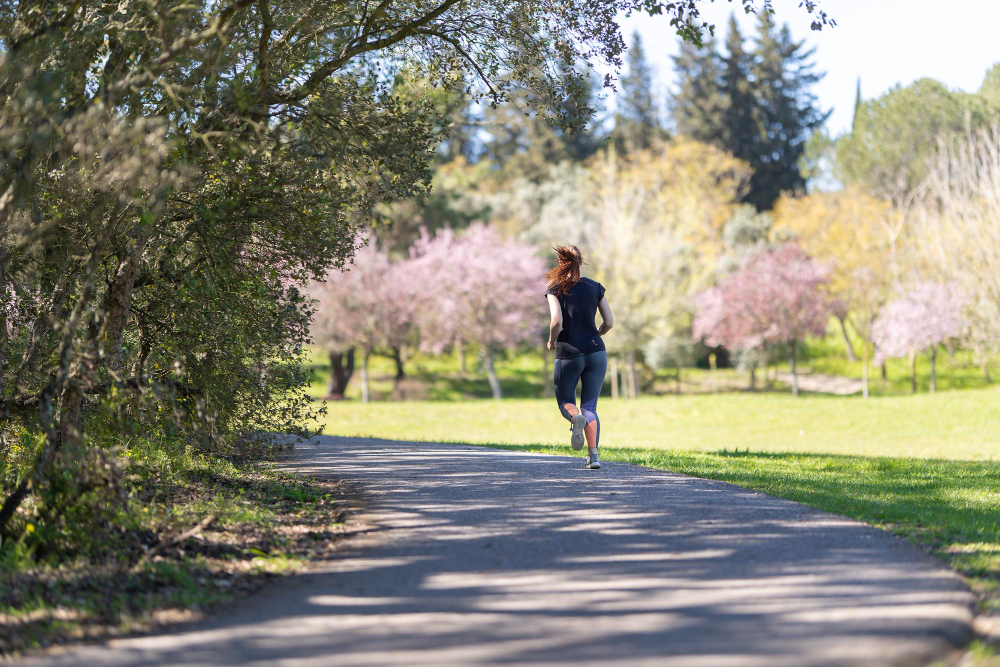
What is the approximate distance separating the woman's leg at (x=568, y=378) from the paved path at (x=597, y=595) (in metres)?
1.51

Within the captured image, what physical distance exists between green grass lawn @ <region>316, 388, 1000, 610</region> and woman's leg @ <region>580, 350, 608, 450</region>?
143 cm

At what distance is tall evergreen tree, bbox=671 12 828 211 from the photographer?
2457 inches

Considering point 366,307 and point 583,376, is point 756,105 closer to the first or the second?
point 366,307

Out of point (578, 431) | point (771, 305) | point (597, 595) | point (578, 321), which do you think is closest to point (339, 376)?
point (771, 305)

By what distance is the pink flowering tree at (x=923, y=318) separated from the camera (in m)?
37.8

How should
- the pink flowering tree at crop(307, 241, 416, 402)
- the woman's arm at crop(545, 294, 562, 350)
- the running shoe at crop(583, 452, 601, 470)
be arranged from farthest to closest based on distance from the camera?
1. the pink flowering tree at crop(307, 241, 416, 402)
2. the running shoe at crop(583, 452, 601, 470)
3. the woman's arm at crop(545, 294, 562, 350)

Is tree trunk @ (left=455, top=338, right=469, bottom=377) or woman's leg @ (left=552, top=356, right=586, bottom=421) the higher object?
tree trunk @ (left=455, top=338, right=469, bottom=377)

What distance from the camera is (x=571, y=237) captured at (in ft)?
155

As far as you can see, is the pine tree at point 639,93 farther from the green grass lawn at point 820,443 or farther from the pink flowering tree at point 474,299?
the green grass lawn at point 820,443

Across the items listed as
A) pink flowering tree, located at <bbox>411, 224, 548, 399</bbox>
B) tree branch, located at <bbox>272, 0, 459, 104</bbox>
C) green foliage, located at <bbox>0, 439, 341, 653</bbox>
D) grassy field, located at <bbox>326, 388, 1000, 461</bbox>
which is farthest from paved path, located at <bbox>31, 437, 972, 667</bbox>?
pink flowering tree, located at <bbox>411, 224, 548, 399</bbox>

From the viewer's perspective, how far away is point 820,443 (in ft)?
78.8

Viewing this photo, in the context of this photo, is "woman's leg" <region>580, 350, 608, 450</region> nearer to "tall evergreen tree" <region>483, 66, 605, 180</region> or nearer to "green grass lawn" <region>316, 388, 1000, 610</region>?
"green grass lawn" <region>316, 388, 1000, 610</region>

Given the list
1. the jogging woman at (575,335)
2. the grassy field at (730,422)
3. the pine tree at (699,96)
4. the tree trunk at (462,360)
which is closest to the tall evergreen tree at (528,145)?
the pine tree at (699,96)

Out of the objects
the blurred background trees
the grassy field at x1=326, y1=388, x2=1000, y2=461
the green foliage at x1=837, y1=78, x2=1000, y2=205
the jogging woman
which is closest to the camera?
the blurred background trees
